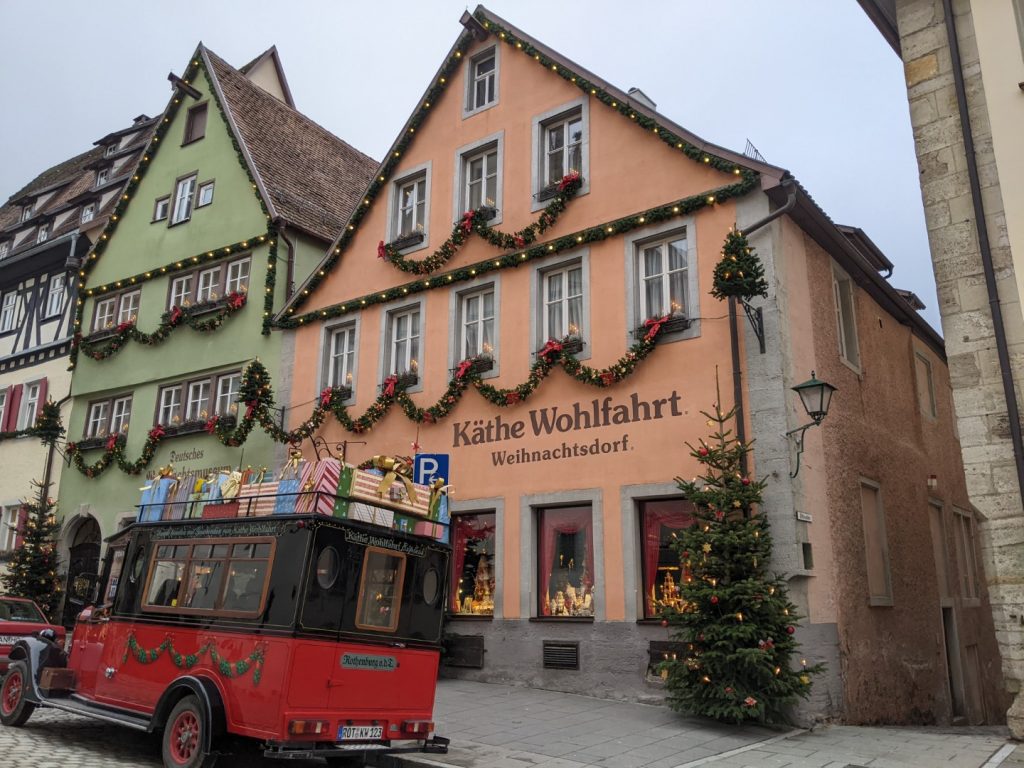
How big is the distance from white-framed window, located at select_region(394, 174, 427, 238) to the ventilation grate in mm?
8199

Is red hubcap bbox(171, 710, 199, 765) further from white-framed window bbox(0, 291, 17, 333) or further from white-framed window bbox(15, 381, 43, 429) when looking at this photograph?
white-framed window bbox(0, 291, 17, 333)

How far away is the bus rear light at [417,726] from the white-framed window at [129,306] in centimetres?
1661

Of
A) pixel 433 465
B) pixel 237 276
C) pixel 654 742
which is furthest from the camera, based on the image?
pixel 237 276

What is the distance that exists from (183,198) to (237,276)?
3.52m

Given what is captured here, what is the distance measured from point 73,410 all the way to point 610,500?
15701 millimetres

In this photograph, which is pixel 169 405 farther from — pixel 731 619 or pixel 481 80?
pixel 731 619

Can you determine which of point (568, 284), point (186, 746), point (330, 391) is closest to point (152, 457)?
→ point (330, 391)

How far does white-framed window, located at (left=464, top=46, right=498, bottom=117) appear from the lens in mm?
16906

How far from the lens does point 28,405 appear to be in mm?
24547

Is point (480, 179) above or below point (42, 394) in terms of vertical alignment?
above

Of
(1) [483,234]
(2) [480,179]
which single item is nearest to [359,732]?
(1) [483,234]

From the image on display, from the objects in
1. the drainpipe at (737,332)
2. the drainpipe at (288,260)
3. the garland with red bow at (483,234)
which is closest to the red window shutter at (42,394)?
the drainpipe at (288,260)

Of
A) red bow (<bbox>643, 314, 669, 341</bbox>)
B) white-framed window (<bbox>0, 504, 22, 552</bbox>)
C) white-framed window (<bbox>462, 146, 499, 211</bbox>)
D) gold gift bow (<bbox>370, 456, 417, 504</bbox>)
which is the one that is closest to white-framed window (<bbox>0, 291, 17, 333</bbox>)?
white-framed window (<bbox>0, 504, 22, 552</bbox>)

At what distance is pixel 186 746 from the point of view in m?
7.95
